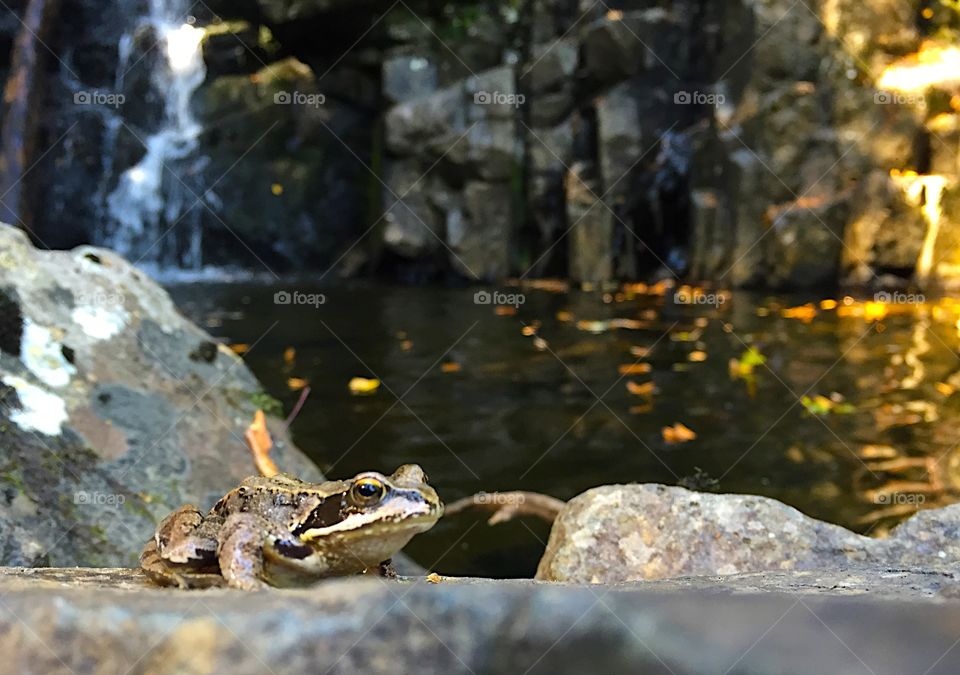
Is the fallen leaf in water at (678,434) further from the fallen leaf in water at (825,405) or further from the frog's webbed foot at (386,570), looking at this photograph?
the frog's webbed foot at (386,570)

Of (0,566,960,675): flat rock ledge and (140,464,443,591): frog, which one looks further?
(140,464,443,591): frog

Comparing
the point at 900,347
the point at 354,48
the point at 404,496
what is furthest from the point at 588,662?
the point at 354,48

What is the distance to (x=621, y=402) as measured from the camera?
643 centimetres

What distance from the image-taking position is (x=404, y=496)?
4.89 feet

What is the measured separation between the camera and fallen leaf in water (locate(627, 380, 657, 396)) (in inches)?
262

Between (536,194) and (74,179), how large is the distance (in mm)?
9403

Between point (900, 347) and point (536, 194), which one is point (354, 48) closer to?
point (536, 194)
